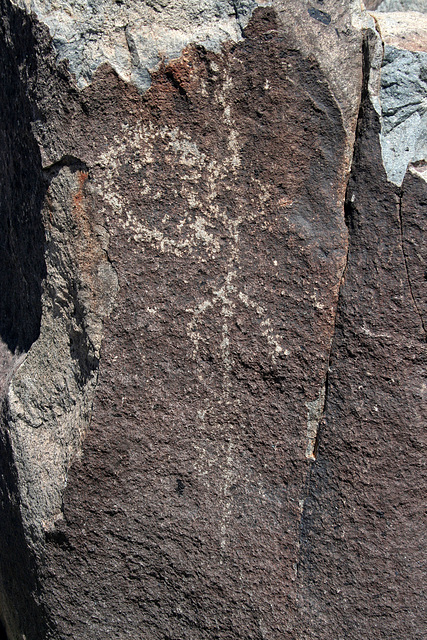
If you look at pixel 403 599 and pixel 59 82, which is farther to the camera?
pixel 403 599

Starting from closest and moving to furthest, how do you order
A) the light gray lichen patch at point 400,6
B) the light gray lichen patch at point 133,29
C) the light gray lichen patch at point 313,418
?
the light gray lichen patch at point 133,29, the light gray lichen patch at point 313,418, the light gray lichen patch at point 400,6

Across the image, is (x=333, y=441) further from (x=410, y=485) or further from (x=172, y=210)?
(x=172, y=210)

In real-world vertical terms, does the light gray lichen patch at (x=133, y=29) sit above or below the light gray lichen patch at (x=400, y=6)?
below

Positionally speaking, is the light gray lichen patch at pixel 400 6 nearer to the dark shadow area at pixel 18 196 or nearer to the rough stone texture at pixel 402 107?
the rough stone texture at pixel 402 107

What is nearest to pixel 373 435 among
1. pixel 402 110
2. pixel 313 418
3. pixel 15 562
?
pixel 313 418

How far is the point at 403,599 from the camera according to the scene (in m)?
1.00

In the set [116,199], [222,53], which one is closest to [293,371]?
[116,199]

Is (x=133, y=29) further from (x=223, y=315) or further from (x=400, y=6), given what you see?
(x=400, y=6)

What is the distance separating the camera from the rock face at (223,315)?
2.87ft

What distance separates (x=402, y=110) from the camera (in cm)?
91

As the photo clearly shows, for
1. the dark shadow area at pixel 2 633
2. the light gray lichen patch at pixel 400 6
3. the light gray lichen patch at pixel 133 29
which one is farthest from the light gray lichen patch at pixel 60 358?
the light gray lichen patch at pixel 400 6

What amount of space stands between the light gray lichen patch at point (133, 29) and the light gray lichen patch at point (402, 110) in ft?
0.75

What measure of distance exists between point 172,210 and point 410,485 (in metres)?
0.61

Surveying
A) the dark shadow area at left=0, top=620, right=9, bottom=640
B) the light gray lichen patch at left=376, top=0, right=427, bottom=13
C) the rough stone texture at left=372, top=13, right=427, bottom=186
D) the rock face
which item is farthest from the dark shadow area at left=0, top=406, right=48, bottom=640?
the light gray lichen patch at left=376, top=0, right=427, bottom=13
